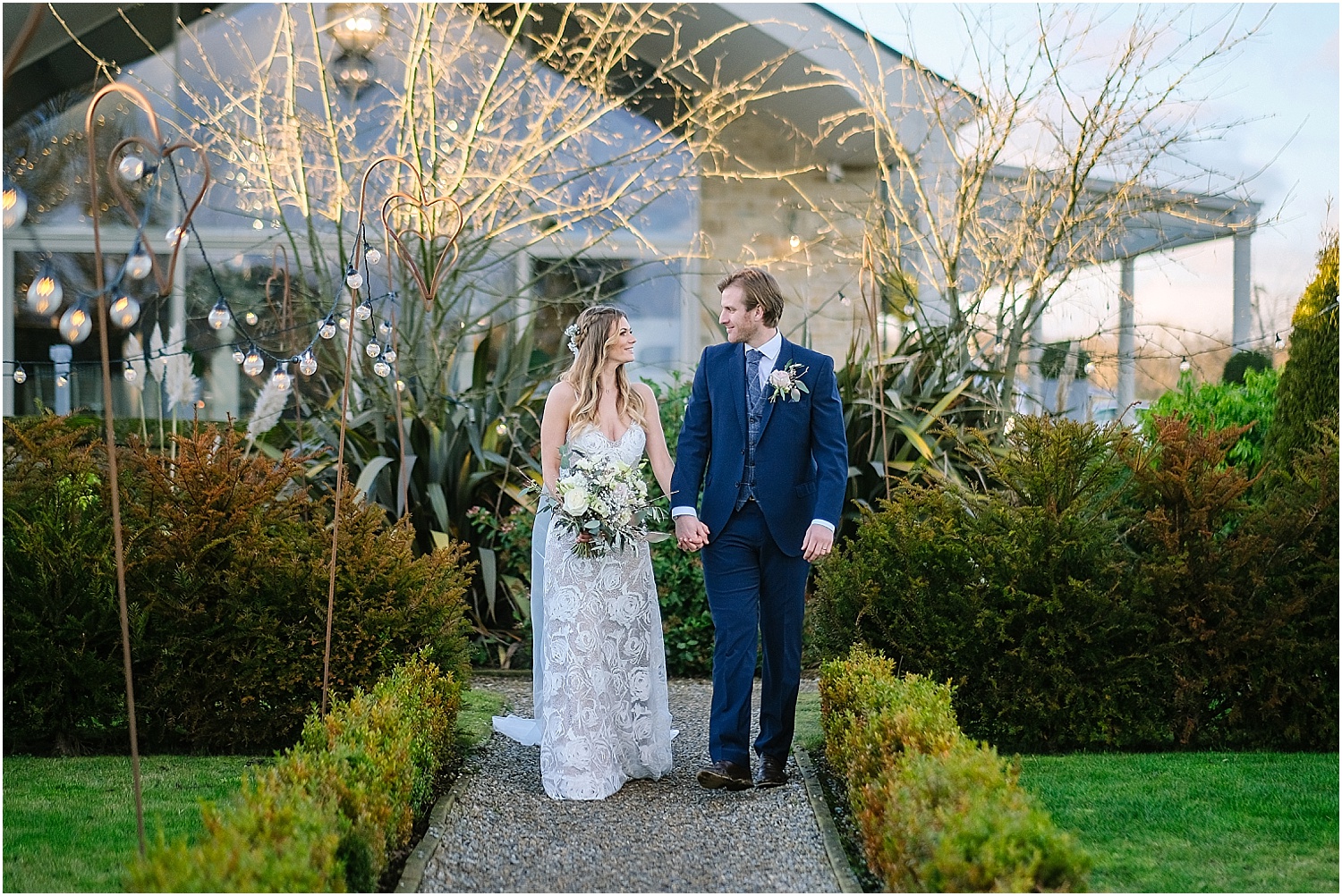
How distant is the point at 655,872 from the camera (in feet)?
12.0

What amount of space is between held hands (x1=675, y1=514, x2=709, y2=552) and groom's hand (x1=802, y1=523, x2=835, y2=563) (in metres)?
0.39

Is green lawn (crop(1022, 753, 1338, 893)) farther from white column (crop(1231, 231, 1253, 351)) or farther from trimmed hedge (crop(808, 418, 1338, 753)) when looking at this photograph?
white column (crop(1231, 231, 1253, 351))

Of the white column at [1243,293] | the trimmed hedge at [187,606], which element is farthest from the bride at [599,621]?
the white column at [1243,293]

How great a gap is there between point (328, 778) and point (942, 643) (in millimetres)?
2898

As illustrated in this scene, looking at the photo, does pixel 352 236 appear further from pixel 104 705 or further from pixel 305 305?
pixel 104 705

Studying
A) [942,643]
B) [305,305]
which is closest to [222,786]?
[942,643]

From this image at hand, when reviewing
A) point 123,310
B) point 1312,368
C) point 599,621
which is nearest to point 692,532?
point 599,621

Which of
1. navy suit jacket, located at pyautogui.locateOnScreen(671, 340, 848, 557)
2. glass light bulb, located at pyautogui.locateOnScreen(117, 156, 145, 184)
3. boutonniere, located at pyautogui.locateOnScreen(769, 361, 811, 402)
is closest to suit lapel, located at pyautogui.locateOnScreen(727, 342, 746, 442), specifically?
navy suit jacket, located at pyautogui.locateOnScreen(671, 340, 848, 557)

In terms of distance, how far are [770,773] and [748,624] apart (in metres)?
0.61

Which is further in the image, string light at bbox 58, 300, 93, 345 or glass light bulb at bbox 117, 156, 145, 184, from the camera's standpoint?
glass light bulb at bbox 117, 156, 145, 184

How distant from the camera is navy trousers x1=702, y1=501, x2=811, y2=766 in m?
4.47

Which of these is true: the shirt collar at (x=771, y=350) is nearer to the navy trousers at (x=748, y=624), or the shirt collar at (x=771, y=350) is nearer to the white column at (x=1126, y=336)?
the navy trousers at (x=748, y=624)

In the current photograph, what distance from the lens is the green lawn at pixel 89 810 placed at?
3.62 metres

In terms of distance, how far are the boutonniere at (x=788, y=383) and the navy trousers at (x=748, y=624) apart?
0.43 metres
